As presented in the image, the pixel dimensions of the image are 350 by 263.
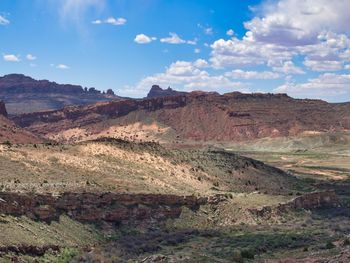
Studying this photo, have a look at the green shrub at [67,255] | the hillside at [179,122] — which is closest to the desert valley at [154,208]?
the green shrub at [67,255]

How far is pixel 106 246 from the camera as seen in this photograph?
4050cm

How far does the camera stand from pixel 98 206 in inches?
1820

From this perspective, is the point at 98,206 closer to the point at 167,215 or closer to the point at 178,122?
the point at 167,215

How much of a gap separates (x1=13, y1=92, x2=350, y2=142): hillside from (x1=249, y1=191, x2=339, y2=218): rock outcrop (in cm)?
11591

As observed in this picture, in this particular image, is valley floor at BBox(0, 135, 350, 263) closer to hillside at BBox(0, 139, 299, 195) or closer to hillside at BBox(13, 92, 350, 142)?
hillside at BBox(0, 139, 299, 195)

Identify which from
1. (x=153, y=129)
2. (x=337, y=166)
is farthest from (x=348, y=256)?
(x=153, y=129)

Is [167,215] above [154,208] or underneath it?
underneath

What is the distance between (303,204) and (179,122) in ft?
436

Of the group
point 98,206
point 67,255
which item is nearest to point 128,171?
point 98,206

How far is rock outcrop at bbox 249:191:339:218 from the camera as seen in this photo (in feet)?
177

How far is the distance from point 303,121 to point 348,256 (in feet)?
566

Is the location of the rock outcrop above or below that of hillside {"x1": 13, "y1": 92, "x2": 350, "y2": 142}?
below

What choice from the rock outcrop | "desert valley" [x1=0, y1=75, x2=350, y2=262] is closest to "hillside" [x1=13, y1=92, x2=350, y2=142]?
"desert valley" [x1=0, y1=75, x2=350, y2=262]

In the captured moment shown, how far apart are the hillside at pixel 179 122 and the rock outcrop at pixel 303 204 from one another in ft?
380
